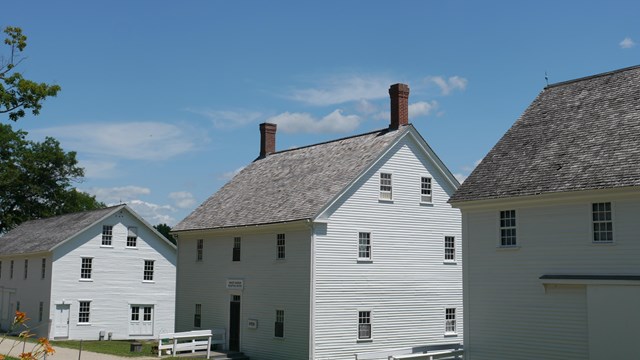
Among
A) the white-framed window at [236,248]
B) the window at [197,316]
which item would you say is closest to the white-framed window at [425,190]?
the white-framed window at [236,248]

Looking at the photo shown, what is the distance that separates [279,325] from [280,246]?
11.0 ft

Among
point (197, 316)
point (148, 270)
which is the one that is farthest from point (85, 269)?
point (197, 316)

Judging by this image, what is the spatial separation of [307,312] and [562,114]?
40.3 feet

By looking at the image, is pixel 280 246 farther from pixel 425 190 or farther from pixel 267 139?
pixel 267 139

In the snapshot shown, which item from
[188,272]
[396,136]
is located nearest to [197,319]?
[188,272]

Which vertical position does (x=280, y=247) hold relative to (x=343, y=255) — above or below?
above

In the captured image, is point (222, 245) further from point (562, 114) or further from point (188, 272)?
point (562, 114)

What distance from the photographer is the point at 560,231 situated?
2144 centimetres

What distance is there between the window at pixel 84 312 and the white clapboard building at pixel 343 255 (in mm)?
12350

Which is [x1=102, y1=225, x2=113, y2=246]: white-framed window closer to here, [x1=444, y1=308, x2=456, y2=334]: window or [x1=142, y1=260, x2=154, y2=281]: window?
[x1=142, y1=260, x2=154, y2=281]: window

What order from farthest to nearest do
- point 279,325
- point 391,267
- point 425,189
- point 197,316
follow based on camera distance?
point 197,316, point 425,189, point 391,267, point 279,325

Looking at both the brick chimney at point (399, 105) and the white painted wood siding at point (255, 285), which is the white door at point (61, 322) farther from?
the brick chimney at point (399, 105)

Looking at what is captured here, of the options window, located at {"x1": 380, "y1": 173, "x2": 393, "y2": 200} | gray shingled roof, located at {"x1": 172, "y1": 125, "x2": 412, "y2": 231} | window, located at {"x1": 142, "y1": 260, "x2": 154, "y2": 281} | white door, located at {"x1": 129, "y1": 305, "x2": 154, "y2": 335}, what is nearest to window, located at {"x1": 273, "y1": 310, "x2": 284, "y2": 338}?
gray shingled roof, located at {"x1": 172, "y1": 125, "x2": 412, "y2": 231}

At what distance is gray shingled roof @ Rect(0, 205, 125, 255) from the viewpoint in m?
45.0
